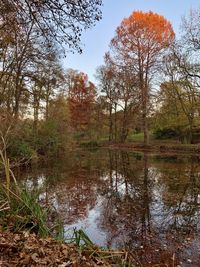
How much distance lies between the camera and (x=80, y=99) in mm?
41656

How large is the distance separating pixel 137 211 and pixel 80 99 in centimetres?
3510

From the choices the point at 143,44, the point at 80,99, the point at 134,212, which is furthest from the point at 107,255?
the point at 80,99

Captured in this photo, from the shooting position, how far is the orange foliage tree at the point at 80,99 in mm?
39812

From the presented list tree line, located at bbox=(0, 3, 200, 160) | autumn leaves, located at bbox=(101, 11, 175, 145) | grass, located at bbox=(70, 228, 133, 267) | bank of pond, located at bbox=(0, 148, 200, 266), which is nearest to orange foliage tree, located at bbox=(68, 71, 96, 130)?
tree line, located at bbox=(0, 3, 200, 160)

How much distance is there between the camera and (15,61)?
58.5 feet

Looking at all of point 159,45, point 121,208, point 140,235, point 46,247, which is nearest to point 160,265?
point 140,235

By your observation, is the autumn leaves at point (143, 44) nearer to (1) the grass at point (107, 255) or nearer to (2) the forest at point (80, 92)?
(2) the forest at point (80, 92)

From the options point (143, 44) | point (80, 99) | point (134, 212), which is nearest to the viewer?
point (134, 212)

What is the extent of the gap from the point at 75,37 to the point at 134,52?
25.0m

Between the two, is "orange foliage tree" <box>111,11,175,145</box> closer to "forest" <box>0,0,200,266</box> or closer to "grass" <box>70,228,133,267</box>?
"forest" <box>0,0,200,266</box>

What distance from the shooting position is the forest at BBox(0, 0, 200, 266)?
5.38 metres

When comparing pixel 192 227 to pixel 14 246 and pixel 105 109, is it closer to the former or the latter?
pixel 14 246

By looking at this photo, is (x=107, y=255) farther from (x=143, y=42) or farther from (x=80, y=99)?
(x=80, y=99)

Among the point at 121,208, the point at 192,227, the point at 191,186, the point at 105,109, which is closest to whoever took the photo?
the point at 192,227
